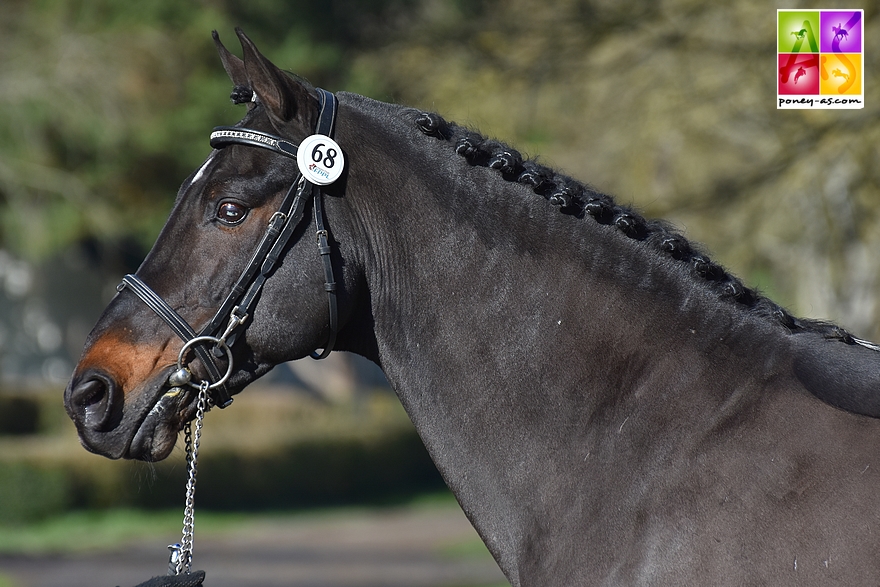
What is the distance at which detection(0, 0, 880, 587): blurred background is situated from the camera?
822 centimetres

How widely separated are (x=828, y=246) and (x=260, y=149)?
30.8 ft

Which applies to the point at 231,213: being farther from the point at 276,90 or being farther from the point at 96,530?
the point at 96,530

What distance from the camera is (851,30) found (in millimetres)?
4988

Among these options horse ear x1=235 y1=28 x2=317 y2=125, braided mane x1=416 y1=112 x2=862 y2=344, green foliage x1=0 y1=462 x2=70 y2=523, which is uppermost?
horse ear x1=235 y1=28 x2=317 y2=125

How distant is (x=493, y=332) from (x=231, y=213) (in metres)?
0.82

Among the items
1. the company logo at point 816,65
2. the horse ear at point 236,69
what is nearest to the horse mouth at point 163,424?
the horse ear at point 236,69

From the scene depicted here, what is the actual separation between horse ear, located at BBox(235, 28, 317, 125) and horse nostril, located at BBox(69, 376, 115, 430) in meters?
0.91

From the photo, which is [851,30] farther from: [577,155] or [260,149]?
[577,155]

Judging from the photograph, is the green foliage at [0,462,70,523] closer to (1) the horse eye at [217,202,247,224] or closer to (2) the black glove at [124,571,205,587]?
(2) the black glove at [124,571,205,587]

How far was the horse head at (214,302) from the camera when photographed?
2490 millimetres

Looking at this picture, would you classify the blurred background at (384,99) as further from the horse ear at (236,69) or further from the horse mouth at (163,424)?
the horse ear at (236,69)

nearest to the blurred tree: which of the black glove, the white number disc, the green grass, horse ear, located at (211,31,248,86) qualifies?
the green grass

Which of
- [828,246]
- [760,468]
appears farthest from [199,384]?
[828,246]

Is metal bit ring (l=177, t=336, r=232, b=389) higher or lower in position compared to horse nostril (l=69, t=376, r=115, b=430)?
higher
